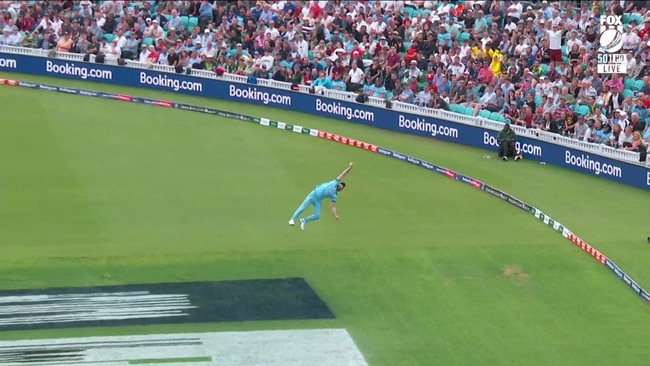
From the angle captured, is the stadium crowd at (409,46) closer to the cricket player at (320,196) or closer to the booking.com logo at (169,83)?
the booking.com logo at (169,83)

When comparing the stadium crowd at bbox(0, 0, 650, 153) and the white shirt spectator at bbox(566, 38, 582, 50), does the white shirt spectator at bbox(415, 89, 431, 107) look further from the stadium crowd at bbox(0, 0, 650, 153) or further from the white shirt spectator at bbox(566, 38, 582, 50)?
the white shirt spectator at bbox(566, 38, 582, 50)

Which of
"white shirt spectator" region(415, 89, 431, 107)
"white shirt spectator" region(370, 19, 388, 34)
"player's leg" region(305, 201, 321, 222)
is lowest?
"player's leg" region(305, 201, 321, 222)

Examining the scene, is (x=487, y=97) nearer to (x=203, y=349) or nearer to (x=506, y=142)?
(x=506, y=142)

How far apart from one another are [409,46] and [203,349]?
21848 millimetres

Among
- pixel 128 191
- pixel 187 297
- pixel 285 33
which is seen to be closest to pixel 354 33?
pixel 285 33

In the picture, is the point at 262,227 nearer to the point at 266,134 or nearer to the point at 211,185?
the point at 211,185

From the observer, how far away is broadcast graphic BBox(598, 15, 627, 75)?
130 feet

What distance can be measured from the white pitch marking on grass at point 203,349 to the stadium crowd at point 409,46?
14.4m

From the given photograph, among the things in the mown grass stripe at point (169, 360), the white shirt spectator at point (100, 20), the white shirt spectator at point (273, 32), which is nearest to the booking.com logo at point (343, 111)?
the white shirt spectator at point (273, 32)

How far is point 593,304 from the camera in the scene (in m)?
30.3

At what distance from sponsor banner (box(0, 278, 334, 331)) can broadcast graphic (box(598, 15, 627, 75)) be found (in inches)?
543

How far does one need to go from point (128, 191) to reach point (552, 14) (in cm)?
1703

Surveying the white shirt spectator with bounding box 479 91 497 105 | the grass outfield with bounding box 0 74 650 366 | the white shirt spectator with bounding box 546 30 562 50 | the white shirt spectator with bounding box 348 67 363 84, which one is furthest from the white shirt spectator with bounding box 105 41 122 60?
the white shirt spectator with bounding box 546 30 562 50

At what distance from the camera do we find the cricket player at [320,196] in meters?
33.0
